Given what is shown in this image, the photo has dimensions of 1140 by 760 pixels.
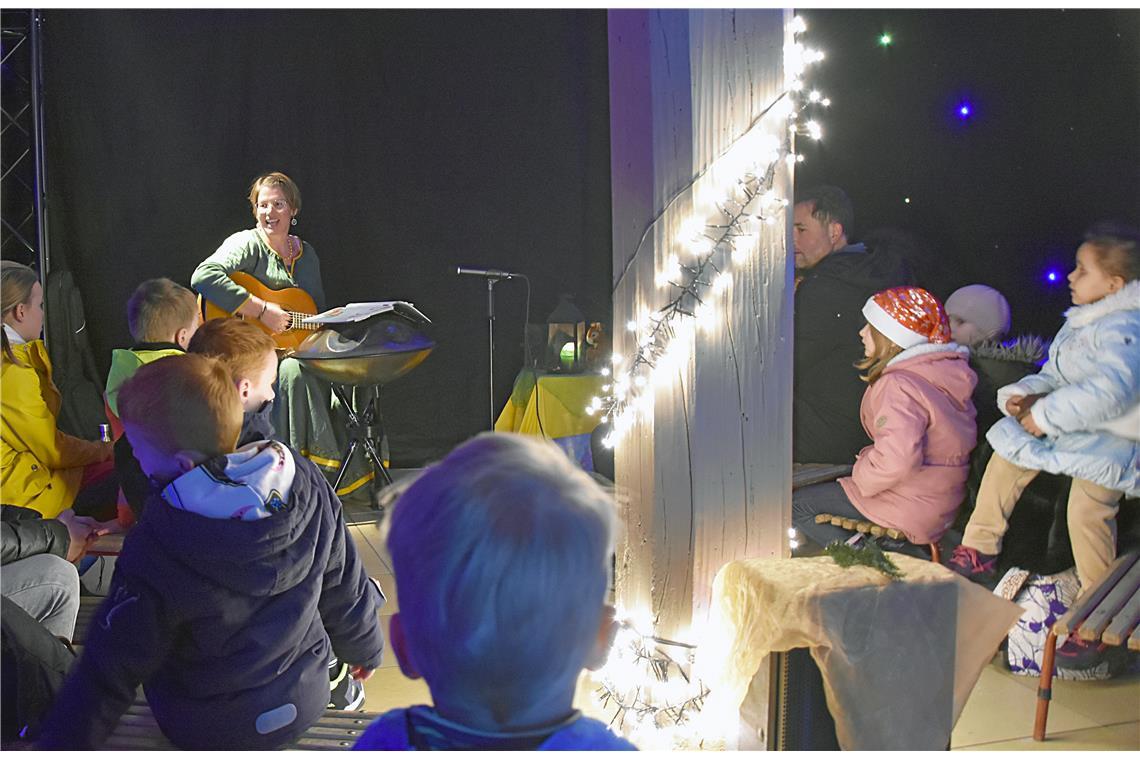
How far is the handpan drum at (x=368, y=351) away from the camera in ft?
12.1

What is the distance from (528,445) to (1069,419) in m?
2.28

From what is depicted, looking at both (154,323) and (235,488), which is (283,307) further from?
(235,488)

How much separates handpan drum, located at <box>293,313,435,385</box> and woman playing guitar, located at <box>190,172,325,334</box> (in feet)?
1.15

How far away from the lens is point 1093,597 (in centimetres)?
253

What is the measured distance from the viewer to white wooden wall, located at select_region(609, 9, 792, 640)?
2.21 metres

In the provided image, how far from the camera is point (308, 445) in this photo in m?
4.19

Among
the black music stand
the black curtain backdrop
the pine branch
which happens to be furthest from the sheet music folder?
the pine branch

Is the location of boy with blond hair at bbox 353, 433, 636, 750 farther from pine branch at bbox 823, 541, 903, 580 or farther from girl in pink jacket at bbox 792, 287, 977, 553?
girl in pink jacket at bbox 792, 287, 977, 553

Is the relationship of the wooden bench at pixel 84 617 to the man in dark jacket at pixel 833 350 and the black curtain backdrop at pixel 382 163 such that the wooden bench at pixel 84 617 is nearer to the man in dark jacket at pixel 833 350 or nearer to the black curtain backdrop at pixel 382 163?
the black curtain backdrop at pixel 382 163

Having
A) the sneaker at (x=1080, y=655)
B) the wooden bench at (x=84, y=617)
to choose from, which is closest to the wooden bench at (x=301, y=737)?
the wooden bench at (x=84, y=617)

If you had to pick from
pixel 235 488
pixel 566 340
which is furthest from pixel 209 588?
pixel 566 340

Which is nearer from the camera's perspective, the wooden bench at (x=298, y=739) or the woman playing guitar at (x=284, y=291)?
the wooden bench at (x=298, y=739)

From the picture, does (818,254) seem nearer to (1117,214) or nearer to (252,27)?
(1117,214)

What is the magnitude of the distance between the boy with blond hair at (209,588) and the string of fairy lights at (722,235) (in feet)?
2.80
